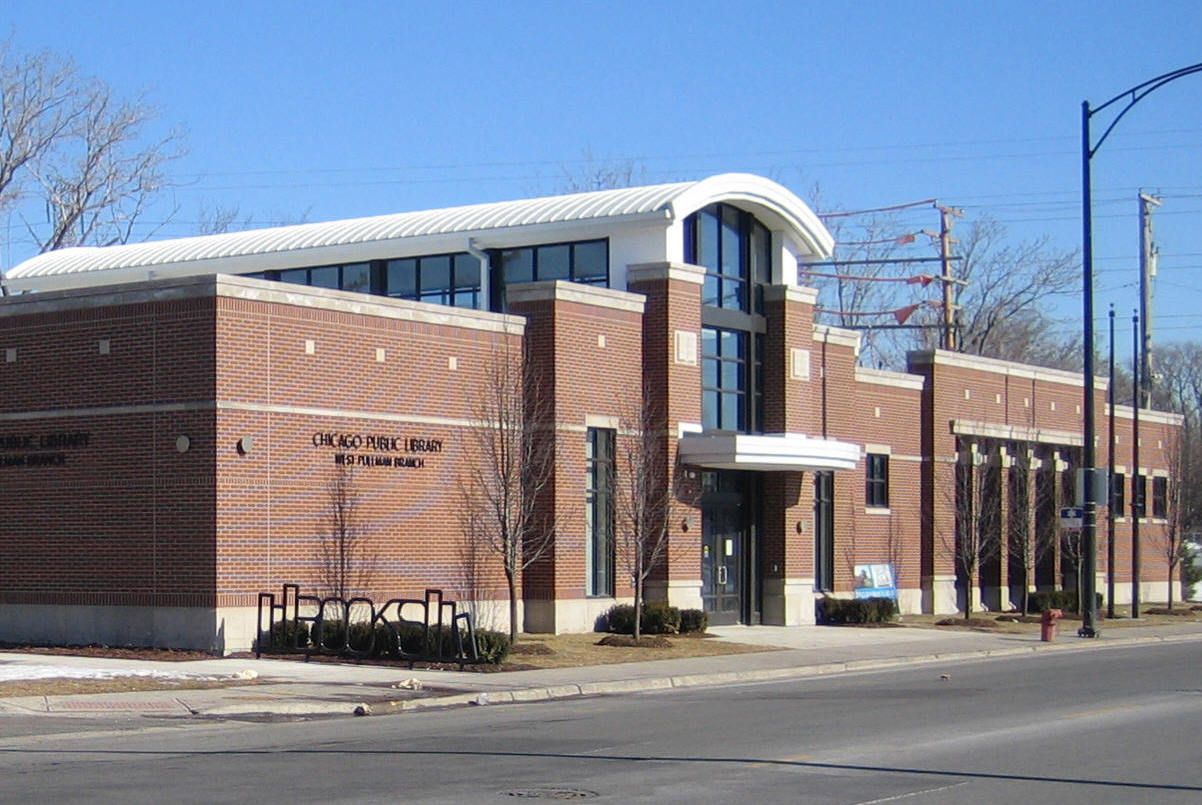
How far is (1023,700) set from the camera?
21500mm

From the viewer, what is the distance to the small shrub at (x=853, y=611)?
40250 mm

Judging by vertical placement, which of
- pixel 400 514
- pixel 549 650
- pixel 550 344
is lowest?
pixel 549 650

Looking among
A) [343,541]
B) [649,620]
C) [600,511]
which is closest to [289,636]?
[343,541]

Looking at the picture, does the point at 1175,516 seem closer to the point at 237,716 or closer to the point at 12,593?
the point at 12,593

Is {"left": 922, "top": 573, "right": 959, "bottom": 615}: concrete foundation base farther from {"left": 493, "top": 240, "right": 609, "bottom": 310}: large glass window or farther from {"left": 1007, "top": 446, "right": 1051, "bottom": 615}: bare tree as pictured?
{"left": 493, "top": 240, "right": 609, "bottom": 310}: large glass window

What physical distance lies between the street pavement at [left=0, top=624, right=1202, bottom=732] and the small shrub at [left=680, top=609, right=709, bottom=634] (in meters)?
0.51

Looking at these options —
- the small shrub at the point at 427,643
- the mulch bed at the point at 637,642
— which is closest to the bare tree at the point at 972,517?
the mulch bed at the point at 637,642

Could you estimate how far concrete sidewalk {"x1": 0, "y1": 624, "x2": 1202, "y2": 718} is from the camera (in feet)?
64.9

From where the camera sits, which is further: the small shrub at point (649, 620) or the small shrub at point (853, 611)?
the small shrub at point (853, 611)

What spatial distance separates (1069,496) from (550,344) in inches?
991

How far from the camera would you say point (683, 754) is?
15.4 m

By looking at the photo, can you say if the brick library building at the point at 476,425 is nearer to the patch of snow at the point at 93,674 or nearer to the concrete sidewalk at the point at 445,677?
the concrete sidewalk at the point at 445,677

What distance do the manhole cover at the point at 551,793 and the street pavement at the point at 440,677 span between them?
24.2 ft

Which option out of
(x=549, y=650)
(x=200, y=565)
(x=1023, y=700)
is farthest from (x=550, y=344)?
(x=1023, y=700)
